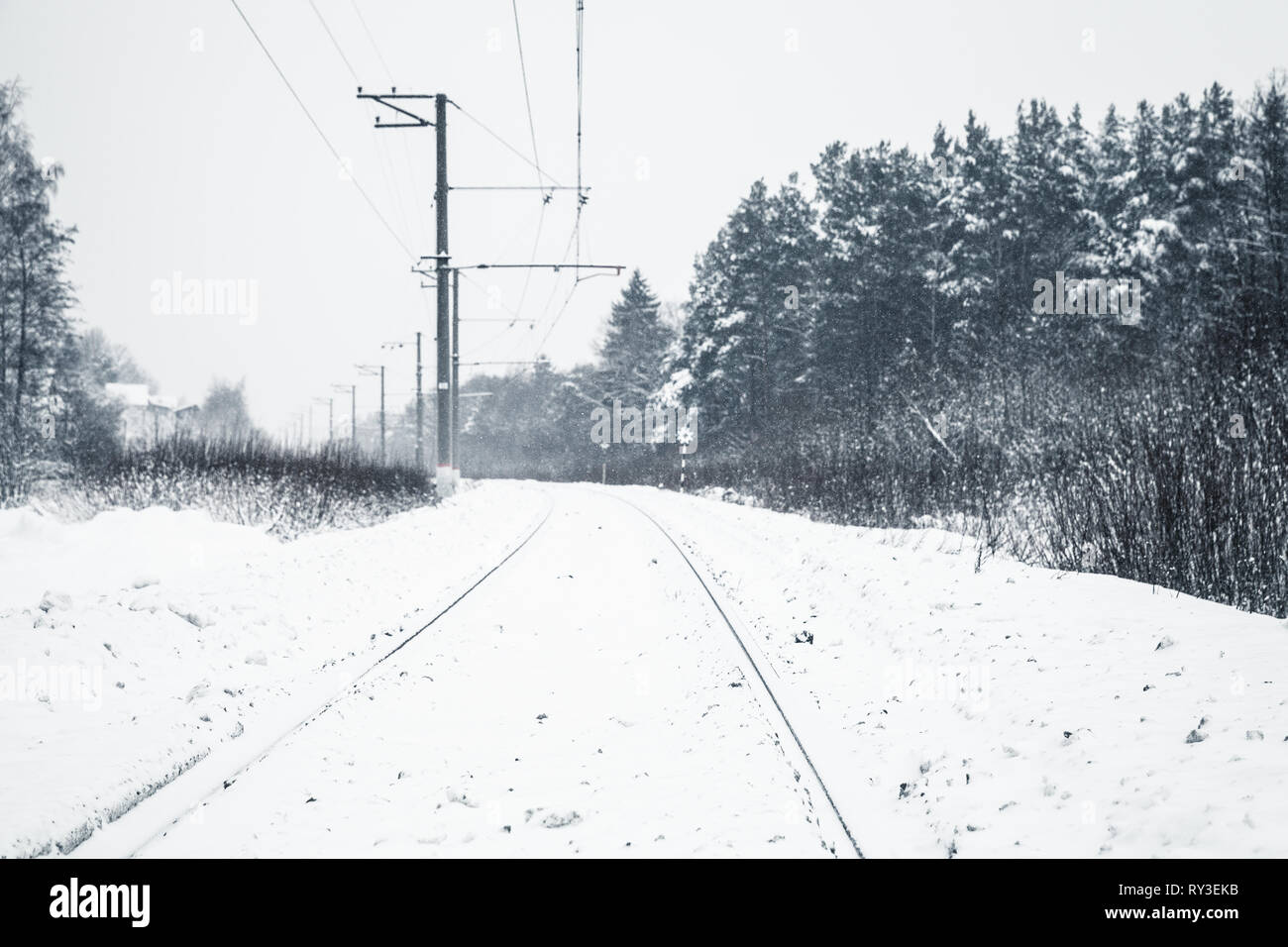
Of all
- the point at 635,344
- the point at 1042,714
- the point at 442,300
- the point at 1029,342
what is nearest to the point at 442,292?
the point at 442,300

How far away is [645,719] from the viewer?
445 cm

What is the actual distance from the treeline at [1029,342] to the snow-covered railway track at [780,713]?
12.2 feet

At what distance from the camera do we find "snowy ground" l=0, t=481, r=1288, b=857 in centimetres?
303

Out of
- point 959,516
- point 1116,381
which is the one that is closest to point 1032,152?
point 1116,381

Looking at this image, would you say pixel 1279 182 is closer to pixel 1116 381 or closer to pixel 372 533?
pixel 1116 381

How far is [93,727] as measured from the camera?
4.33 metres

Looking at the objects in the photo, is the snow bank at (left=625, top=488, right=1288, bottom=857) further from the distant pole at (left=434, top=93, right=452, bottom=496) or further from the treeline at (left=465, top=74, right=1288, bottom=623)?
the distant pole at (left=434, top=93, right=452, bottom=496)

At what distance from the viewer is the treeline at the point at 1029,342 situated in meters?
7.52

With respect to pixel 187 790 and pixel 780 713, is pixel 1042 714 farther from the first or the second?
pixel 187 790

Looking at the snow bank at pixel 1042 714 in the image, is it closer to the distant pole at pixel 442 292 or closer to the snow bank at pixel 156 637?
the snow bank at pixel 156 637

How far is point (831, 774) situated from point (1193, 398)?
8116mm

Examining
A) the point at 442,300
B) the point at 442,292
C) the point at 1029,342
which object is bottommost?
the point at 442,300

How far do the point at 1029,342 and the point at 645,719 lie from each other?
3403 cm

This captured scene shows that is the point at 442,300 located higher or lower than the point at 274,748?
higher
